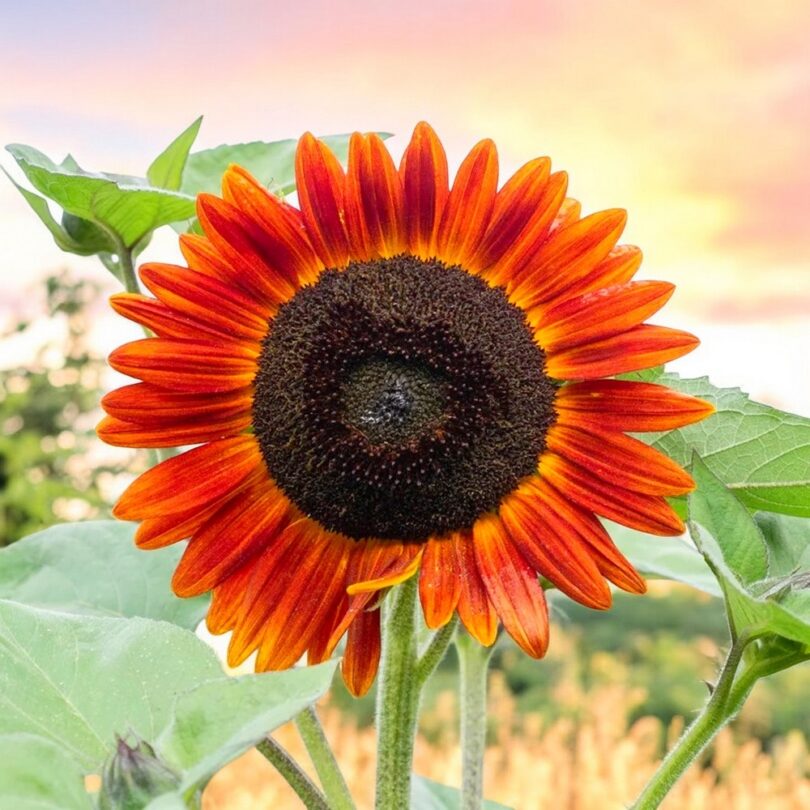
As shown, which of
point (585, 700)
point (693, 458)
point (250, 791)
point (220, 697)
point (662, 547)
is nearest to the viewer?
point (220, 697)

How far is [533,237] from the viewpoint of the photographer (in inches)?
22.5

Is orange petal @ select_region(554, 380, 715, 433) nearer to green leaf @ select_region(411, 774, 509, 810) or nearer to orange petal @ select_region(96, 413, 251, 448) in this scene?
orange petal @ select_region(96, 413, 251, 448)

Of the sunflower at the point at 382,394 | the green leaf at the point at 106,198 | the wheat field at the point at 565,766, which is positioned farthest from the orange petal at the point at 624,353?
the wheat field at the point at 565,766

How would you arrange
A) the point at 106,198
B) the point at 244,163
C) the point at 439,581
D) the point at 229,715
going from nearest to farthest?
1. the point at 229,715
2. the point at 439,581
3. the point at 106,198
4. the point at 244,163

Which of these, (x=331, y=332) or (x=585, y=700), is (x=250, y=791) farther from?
(x=331, y=332)

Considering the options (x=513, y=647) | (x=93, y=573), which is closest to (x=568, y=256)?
(x=93, y=573)

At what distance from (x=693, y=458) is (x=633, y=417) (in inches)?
1.2

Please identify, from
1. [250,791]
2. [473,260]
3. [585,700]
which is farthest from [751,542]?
[585,700]

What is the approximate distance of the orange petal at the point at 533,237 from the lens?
56cm

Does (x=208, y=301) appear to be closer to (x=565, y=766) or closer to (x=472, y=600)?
(x=472, y=600)

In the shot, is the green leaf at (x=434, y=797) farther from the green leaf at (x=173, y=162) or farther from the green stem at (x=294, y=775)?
the green leaf at (x=173, y=162)

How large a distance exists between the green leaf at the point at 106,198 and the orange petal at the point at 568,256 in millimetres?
193

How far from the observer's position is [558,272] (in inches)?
22.4

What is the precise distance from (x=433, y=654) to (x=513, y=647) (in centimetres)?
242
